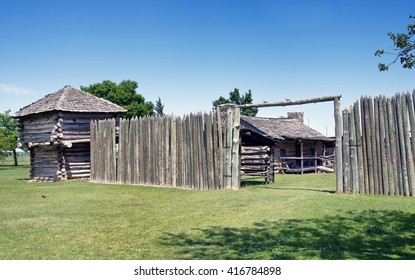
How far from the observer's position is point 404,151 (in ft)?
35.2

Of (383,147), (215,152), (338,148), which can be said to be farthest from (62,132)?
(383,147)

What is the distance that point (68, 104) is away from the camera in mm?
20734

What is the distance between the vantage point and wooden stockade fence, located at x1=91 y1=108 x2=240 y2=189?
14.3m

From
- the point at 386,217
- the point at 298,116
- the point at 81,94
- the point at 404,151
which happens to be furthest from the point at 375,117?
the point at 298,116

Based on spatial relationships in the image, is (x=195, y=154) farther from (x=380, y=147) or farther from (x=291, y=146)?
(x=291, y=146)

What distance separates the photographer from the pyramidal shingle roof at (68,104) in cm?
2052

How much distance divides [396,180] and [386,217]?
349 centimetres

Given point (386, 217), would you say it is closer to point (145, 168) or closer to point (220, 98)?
point (145, 168)

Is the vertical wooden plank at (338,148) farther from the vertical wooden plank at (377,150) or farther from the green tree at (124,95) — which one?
the green tree at (124,95)

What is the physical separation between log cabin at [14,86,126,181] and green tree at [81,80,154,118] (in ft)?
93.0

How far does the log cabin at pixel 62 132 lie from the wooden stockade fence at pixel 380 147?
1390 cm

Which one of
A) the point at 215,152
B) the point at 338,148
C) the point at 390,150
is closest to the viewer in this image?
the point at 390,150

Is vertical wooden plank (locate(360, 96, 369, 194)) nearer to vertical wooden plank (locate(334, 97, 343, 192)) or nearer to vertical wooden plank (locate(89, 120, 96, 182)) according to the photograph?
vertical wooden plank (locate(334, 97, 343, 192))

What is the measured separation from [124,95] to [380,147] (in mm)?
43696
